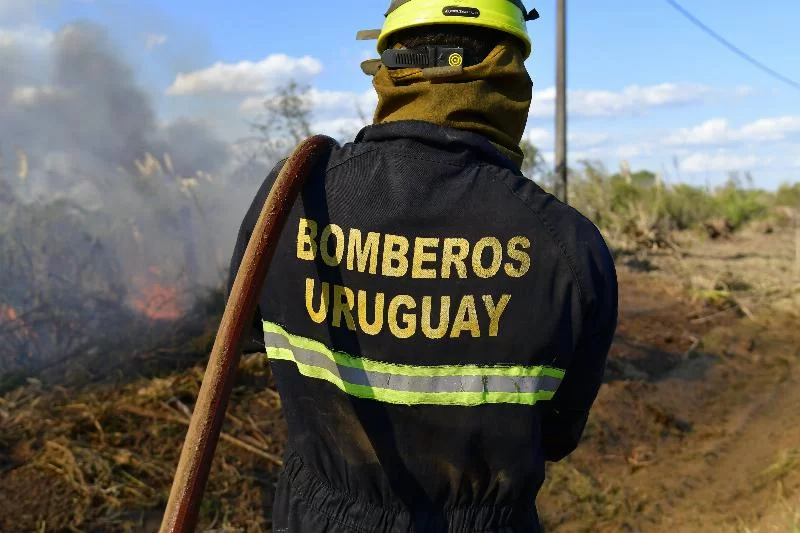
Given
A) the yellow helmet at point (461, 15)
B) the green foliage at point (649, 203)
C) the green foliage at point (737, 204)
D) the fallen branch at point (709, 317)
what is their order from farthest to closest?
the green foliage at point (737, 204) → the green foliage at point (649, 203) → the fallen branch at point (709, 317) → the yellow helmet at point (461, 15)

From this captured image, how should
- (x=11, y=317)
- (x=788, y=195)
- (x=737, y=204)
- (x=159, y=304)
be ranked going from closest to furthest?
(x=11, y=317)
(x=159, y=304)
(x=737, y=204)
(x=788, y=195)

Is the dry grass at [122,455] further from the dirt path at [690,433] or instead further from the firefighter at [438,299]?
the firefighter at [438,299]

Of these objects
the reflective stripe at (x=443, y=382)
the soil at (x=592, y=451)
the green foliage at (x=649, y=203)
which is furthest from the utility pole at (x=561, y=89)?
the reflective stripe at (x=443, y=382)

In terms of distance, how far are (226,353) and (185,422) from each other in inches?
149

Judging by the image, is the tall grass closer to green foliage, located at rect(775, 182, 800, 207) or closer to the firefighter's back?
green foliage, located at rect(775, 182, 800, 207)

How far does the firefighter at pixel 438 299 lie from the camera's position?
5.71ft

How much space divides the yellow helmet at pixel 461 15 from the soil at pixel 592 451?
10.5 ft

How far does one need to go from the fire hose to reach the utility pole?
12733mm

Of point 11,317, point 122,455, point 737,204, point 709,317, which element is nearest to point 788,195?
point 737,204

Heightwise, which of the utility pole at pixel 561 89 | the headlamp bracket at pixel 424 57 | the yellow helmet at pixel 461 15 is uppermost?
the utility pole at pixel 561 89

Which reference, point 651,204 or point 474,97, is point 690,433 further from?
point 651,204

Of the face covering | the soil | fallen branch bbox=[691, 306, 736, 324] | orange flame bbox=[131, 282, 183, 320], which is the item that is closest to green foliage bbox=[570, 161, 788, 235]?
fallen branch bbox=[691, 306, 736, 324]

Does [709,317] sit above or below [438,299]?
below

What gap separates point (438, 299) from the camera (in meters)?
1.76
